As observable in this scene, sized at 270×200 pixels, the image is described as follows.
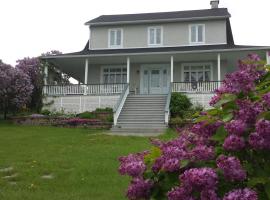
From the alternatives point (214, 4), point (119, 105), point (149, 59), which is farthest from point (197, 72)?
point (119, 105)

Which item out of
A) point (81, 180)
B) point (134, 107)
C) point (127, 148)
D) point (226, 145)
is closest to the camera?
point (226, 145)

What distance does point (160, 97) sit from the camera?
26.1 metres

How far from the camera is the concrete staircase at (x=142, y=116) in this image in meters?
20.8

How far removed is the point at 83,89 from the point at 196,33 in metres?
8.70

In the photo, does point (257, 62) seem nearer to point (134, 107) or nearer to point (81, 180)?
point (81, 180)

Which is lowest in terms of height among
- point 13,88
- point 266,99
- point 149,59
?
point 266,99

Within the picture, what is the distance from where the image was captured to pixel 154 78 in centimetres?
3045

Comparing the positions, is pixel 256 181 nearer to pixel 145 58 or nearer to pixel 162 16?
pixel 145 58

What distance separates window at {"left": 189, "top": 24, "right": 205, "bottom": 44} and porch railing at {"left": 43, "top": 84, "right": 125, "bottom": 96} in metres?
6.35

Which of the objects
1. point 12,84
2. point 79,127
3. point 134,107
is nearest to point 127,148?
point 79,127

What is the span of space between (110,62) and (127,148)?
17043 millimetres

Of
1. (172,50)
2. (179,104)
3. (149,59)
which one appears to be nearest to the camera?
(179,104)

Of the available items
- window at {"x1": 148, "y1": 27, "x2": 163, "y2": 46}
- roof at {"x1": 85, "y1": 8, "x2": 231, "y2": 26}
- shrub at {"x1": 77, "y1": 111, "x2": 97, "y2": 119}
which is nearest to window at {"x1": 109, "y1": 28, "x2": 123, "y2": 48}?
roof at {"x1": 85, "y1": 8, "x2": 231, "y2": 26}

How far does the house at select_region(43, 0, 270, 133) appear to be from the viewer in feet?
87.1
